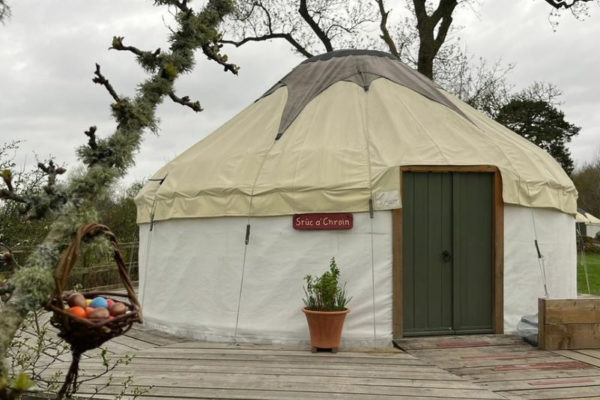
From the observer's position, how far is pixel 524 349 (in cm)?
527

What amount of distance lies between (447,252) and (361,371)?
1.84 m

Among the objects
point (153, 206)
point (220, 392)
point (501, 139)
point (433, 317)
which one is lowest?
point (220, 392)

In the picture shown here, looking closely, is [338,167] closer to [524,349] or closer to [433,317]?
[433,317]

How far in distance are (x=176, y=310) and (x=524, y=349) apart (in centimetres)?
348

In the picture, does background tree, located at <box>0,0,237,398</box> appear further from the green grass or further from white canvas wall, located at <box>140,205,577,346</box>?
the green grass

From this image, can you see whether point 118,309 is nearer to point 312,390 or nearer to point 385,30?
point 312,390

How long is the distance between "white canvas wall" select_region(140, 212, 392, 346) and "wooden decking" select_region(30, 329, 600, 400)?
9.6 inches

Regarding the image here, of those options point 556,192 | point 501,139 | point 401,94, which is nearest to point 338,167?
point 401,94

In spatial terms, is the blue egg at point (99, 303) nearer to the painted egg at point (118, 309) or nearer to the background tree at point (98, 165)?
the painted egg at point (118, 309)

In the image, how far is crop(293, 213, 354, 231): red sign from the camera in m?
5.48

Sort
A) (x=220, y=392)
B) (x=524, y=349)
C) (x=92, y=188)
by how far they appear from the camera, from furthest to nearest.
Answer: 1. (x=524, y=349)
2. (x=220, y=392)
3. (x=92, y=188)

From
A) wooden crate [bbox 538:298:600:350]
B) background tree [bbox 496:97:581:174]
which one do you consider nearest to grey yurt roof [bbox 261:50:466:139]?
wooden crate [bbox 538:298:600:350]

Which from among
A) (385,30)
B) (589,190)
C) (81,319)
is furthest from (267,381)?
(589,190)

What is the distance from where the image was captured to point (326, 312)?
16.5 feet
